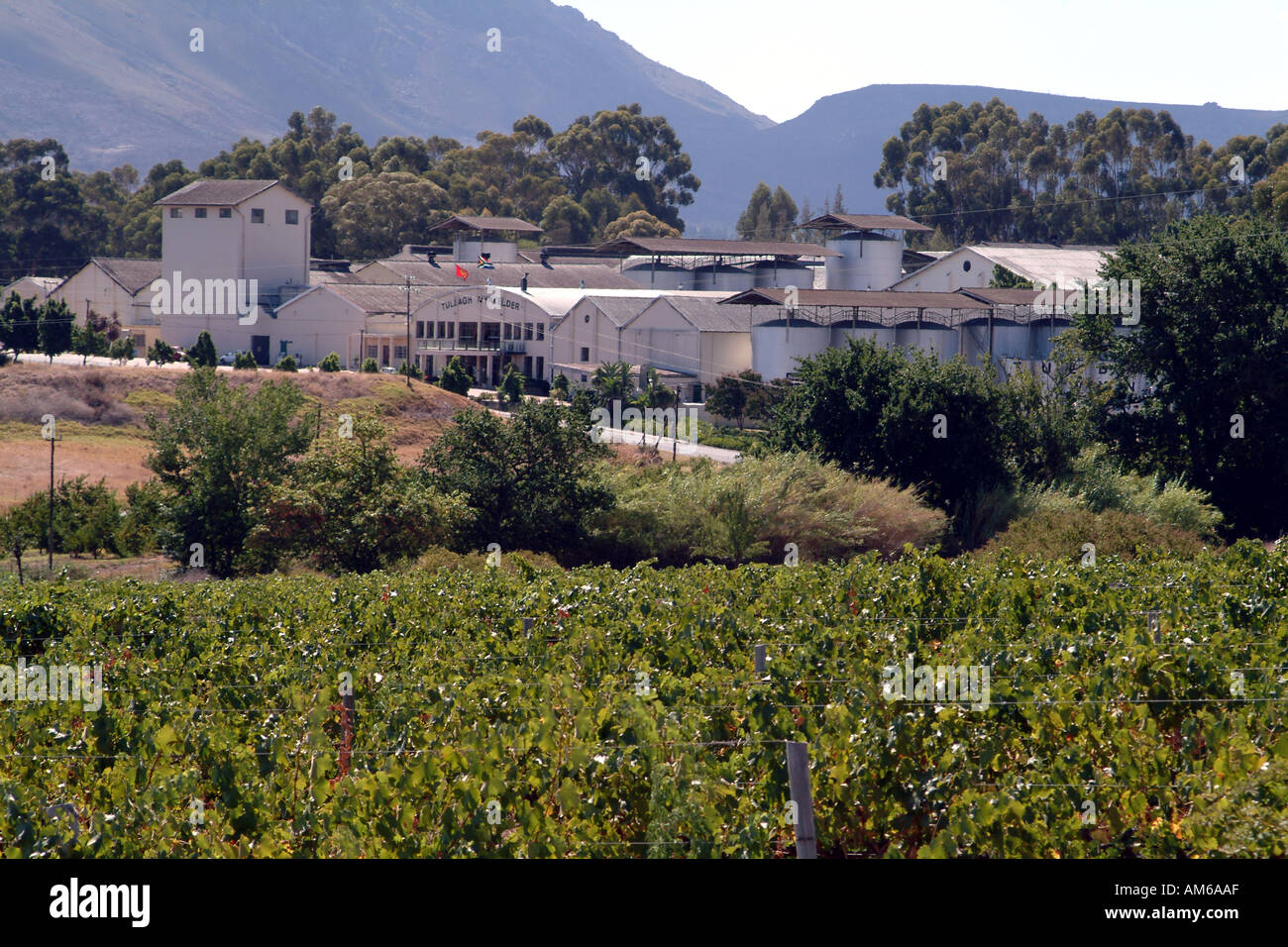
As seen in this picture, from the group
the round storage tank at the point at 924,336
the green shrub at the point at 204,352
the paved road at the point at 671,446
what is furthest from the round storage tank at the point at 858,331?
the green shrub at the point at 204,352

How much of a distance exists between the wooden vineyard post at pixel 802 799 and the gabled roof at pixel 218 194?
85.7 meters

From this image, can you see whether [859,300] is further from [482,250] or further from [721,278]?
[482,250]

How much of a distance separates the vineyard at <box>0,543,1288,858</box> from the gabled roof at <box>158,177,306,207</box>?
7601 centimetres

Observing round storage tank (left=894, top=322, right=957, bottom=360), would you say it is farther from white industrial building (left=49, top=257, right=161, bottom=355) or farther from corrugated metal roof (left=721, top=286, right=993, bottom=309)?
white industrial building (left=49, top=257, right=161, bottom=355)

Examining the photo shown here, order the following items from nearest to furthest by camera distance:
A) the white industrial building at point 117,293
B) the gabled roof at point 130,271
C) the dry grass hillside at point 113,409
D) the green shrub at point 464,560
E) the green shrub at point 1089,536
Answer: the green shrub at point 464,560
the green shrub at point 1089,536
the dry grass hillside at point 113,409
the white industrial building at point 117,293
the gabled roof at point 130,271

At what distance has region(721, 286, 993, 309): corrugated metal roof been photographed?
69062 mm

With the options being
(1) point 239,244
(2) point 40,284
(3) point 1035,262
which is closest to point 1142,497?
(3) point 1035,262

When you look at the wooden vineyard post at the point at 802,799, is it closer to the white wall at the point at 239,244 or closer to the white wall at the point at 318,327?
the white wall at the point at 318,327

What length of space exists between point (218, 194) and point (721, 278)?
3528 cm

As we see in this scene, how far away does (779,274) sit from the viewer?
95.4 m

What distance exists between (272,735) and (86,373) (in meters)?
58.3

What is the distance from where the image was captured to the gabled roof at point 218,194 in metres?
86.8

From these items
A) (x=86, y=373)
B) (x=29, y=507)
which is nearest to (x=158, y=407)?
(x=86, y=373)

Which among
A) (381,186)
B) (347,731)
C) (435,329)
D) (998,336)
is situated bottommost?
(347,731)
